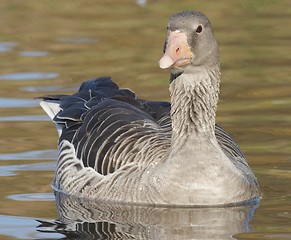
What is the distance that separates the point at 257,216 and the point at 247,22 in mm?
12072

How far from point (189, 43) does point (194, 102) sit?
70 centimetres

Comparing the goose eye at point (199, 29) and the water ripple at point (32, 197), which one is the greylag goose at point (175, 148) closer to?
the goose eye at point (199, 29)

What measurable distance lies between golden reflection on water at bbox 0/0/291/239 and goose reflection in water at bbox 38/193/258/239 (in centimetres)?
23

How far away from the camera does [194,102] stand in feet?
39.6

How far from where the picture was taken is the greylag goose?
11750mm

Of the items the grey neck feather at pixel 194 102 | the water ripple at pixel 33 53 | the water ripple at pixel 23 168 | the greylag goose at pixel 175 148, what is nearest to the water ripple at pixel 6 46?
the water ripple at pixel 33 53

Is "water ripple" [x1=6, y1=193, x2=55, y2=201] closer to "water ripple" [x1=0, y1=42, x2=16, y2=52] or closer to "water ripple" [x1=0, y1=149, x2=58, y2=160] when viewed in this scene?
"water ripple" [x1=0, y1=149, x2=58, y2=160]

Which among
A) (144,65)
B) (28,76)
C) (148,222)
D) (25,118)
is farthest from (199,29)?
(144,65)

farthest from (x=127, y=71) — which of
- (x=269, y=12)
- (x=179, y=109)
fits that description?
(x=179, y=109)

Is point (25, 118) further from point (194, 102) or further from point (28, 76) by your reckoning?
point (194, 102)

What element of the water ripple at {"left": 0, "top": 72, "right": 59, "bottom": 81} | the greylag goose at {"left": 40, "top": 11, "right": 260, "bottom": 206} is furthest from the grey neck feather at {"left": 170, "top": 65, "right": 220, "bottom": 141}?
the water ripple at {"left": 0, "top": 72, "right": 59, "bottom": 81}

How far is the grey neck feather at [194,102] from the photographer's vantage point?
12.0 m

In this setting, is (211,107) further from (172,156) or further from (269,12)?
(269,12)

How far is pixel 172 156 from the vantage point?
11.9 m
